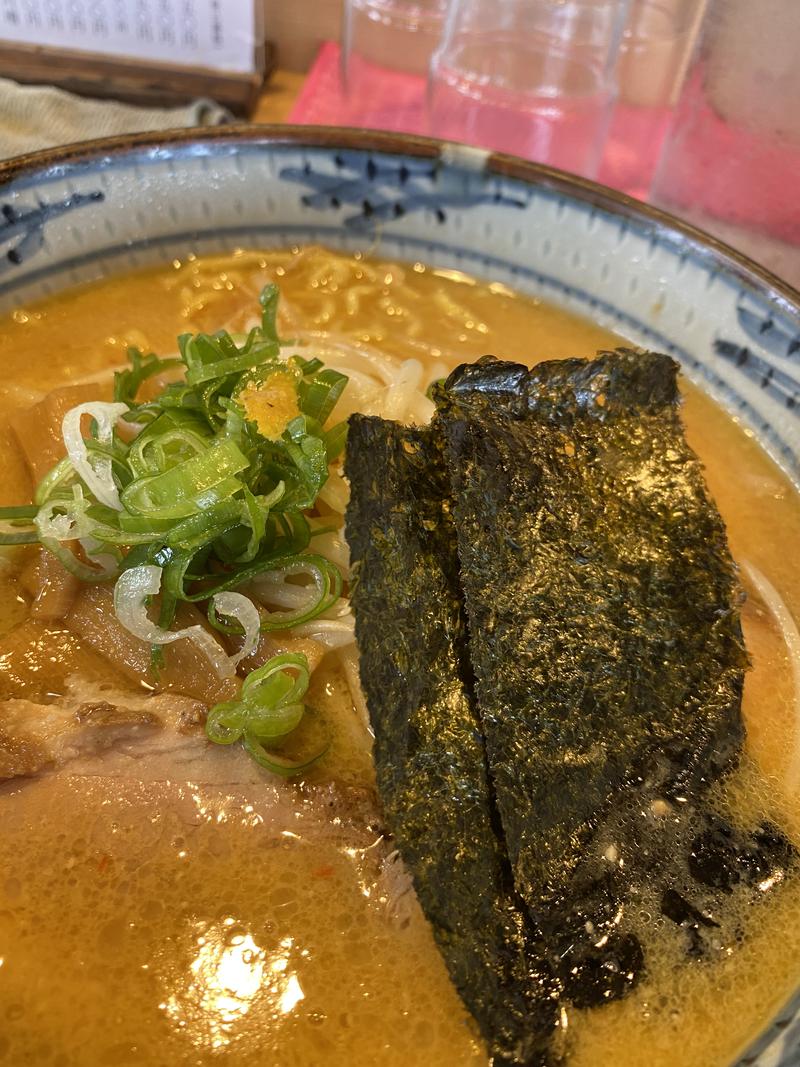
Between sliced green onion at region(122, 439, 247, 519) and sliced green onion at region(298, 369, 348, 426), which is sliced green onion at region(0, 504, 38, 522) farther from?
sliced green onion at region(298, 369, 348, 426)

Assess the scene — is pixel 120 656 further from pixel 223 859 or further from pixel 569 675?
pixel 569 675

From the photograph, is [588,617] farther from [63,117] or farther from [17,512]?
[63,117]

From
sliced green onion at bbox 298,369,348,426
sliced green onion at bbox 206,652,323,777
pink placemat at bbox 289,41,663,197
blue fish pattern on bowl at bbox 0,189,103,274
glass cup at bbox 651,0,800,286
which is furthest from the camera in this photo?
pink placemat at bbox 289,41,663,197

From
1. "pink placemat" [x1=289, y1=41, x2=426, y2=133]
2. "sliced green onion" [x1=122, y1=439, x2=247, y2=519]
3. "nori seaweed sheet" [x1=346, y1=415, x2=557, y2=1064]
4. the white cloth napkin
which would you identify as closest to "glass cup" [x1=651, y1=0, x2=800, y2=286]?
"pink placemat" [x1=289, y1=41, x2=426, y2=133]

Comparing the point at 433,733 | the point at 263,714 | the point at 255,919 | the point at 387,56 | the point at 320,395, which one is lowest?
the point at 255,919

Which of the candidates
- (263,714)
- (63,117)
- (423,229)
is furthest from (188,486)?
(63,117)

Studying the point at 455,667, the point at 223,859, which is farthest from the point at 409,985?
the point at 455,667
